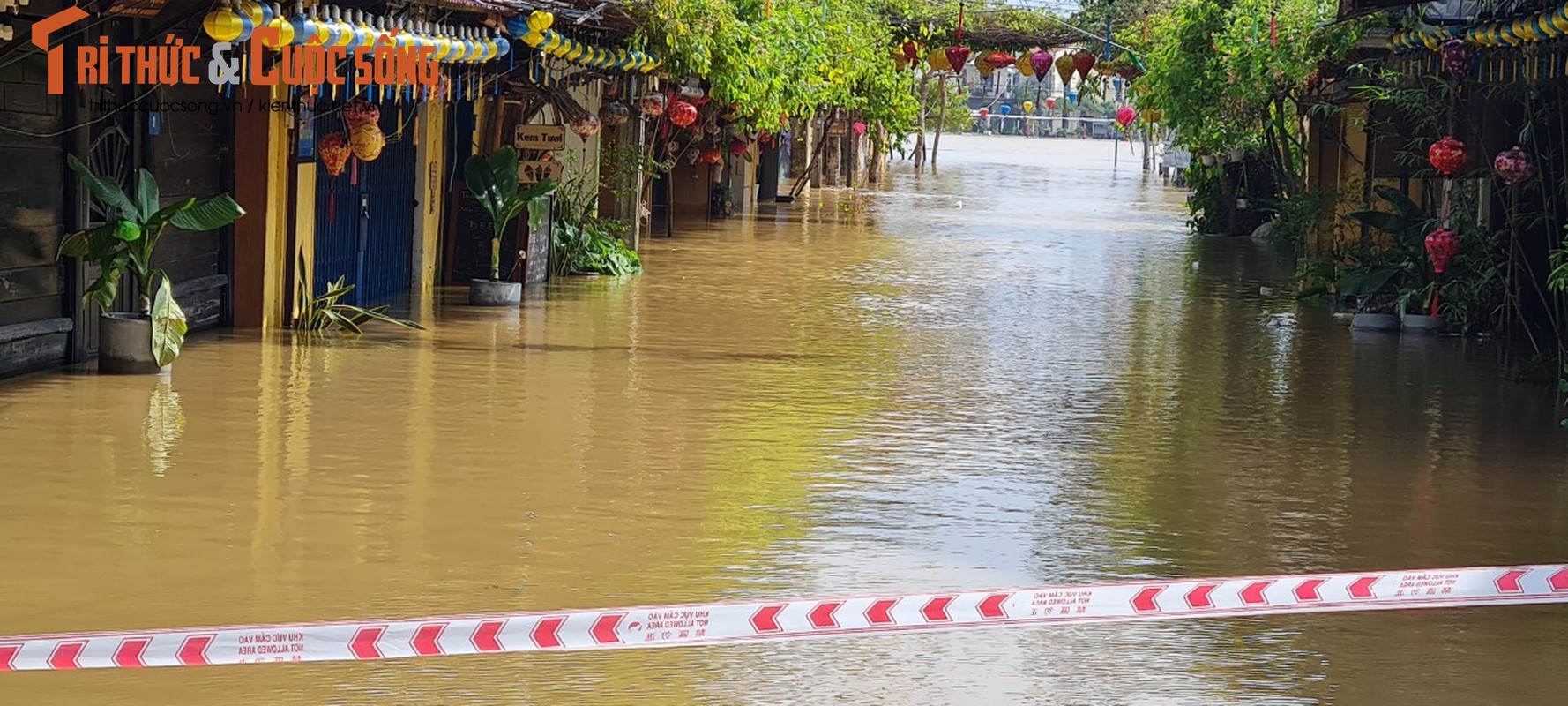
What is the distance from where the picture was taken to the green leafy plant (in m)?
14.9

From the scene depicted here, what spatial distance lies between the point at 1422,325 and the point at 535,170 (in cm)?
795

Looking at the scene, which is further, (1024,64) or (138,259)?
(1024,64)

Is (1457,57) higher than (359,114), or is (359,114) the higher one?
(1457,57)

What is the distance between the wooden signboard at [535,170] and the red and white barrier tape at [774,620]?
11654 mm

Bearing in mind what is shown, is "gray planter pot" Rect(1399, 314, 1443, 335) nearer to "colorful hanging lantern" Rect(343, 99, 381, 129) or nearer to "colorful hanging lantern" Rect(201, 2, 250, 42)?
"colorful hanging lantern" Rect(343, 99, 381, 129)

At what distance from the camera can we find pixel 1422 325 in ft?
56.6

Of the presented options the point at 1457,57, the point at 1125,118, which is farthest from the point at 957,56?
the point at 1457,57

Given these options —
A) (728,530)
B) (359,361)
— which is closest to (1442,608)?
(728,530)

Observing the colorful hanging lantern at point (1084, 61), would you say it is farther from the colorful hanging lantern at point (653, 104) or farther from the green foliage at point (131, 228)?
the green foliage at point (131, 228)

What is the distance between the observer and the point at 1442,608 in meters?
7.71

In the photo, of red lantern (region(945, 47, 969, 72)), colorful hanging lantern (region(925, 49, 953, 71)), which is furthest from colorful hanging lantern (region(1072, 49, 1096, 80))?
colorful hanging lantern (region(925, 49, 953, 71))

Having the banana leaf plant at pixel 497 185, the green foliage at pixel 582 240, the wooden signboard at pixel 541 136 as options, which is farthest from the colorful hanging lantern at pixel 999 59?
the banana leaf plant at pixel 497 185

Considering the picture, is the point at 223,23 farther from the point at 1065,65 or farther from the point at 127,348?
the point at 1065,65

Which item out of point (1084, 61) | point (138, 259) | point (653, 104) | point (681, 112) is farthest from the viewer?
point (1084, 61)
